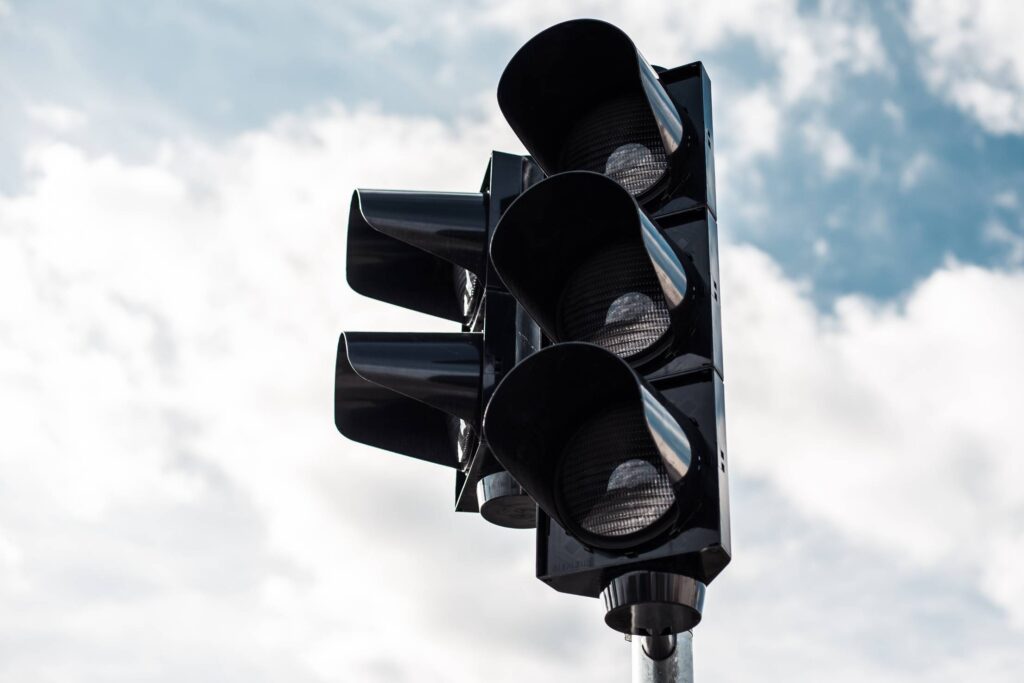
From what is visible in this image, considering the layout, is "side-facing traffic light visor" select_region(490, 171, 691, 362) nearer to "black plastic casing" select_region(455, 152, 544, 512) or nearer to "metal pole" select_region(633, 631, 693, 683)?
"black plastic casing" select_region(455, 152, 544, 512)

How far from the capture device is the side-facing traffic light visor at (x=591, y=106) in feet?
12.5

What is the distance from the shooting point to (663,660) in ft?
10.4

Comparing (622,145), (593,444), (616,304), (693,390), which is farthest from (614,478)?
(622,145)

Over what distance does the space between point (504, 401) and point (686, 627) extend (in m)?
0.71

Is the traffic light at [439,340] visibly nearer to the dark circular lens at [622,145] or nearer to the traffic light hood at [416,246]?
the traffic light hood at [416,246]

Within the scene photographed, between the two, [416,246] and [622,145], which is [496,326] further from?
[622,145]

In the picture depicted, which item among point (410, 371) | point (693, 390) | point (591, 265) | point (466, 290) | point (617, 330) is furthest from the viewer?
point (466, 290)

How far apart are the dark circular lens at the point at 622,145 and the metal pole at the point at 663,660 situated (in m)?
1.36

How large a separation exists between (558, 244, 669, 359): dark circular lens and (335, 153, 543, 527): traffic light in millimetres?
438

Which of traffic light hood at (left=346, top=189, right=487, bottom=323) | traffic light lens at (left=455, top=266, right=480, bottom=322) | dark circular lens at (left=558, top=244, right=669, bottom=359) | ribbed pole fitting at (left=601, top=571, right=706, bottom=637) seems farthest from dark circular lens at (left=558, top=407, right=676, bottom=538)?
traffic light lens at (left=455, top=266, right=480, bottom=322)

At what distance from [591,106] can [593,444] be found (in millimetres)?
1234

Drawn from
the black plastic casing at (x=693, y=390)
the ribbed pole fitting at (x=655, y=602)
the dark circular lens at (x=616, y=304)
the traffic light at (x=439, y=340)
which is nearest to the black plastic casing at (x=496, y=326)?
the traffic light at (x=439, y=340)

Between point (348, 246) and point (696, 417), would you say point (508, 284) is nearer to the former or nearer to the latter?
point (696, 417)

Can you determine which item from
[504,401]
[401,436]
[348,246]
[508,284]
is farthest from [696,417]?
[348,246]
